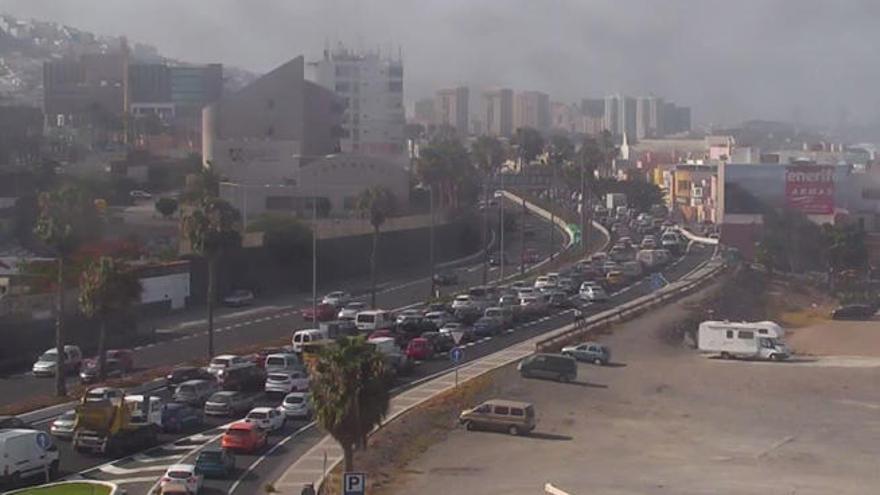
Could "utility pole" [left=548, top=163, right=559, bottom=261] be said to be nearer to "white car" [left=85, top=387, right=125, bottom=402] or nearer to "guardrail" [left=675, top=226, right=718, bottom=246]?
"guardrail" [left=675, top=226, right=718, bottom=246]

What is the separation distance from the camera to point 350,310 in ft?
65.1

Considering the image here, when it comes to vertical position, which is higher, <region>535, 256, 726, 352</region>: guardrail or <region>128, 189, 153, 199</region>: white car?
<region>128, 189, 153, 199</region>: white car

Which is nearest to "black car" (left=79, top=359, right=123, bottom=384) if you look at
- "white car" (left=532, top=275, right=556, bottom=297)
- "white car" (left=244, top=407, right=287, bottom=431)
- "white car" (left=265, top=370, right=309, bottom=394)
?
"white car" (left=265, top=370, right=309, bottom=394)

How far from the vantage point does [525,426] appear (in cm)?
1246

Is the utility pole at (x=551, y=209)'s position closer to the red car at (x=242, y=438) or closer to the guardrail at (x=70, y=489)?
the red car at (x=242, y=438)

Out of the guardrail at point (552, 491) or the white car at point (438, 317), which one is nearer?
the guardrail at point (552, 491)

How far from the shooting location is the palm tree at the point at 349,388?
330 inches

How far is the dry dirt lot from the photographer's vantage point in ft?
35.2

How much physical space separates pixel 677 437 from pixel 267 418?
3.62 m

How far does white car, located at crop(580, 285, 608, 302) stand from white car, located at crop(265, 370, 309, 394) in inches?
404

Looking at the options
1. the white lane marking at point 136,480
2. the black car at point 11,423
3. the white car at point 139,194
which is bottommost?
the white lane marking at point 136,480

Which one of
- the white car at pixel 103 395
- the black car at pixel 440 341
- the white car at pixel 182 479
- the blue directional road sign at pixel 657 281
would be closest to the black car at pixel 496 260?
the blue directional road sign at pixel 657 281

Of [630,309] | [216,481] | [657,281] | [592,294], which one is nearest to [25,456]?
[216,481]

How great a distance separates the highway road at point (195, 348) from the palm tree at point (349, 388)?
182cm
